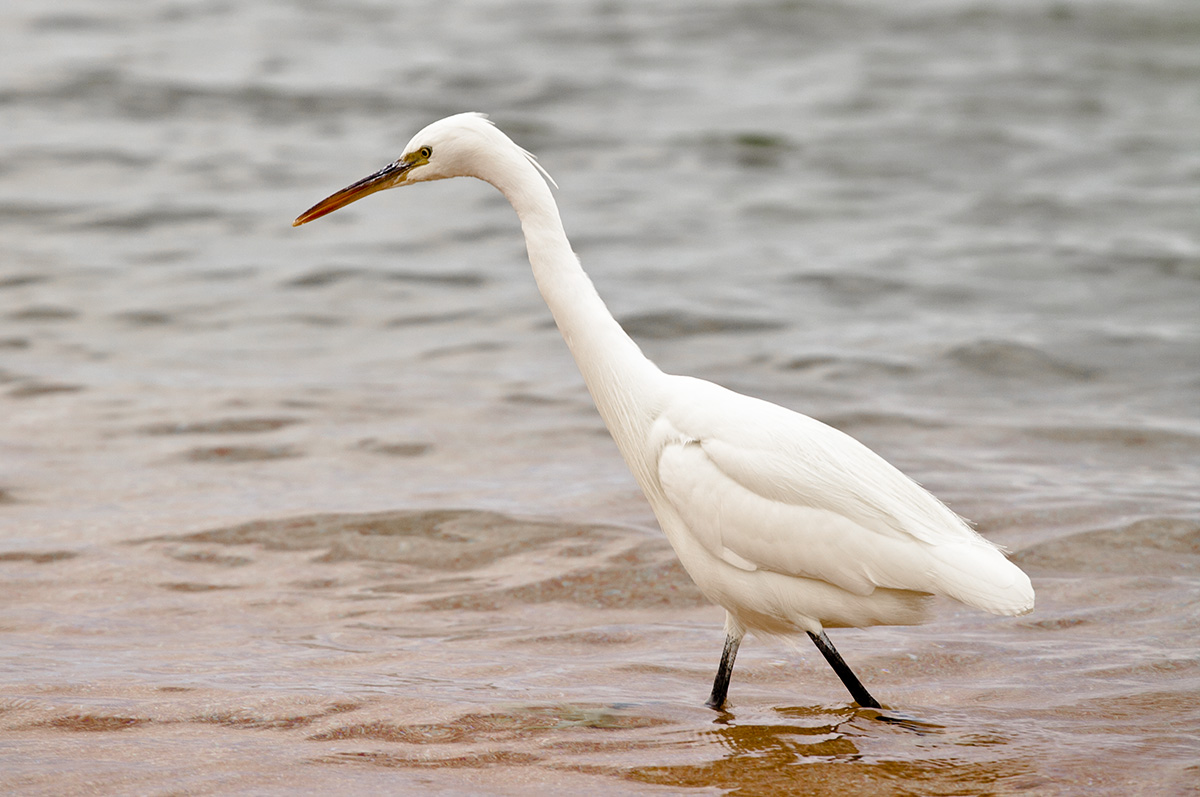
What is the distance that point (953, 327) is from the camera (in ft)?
32.7

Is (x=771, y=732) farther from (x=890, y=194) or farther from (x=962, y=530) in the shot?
(x=890, y=194)

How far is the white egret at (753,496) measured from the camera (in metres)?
4.20

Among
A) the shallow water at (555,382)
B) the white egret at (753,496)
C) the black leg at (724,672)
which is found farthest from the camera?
the black leg at (724,672)

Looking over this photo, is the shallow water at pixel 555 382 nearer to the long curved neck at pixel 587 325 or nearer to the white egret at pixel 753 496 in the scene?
the white egret at pixel 753 496

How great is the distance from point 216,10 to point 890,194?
449 inches

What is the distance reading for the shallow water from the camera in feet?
14.2

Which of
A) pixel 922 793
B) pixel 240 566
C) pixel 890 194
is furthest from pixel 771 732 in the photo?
pixel 890 194

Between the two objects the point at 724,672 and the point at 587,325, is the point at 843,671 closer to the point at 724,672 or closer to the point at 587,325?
the point at 724,672

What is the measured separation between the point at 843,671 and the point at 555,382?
4.71 metres

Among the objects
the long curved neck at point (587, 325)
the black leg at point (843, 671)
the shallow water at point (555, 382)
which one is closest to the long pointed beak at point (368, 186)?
the long curved neck at point (587, 325)

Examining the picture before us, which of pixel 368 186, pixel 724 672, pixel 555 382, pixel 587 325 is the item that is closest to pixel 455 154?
pixel 368 186

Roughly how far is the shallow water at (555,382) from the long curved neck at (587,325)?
1.01 metres

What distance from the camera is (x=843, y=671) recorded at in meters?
4.30

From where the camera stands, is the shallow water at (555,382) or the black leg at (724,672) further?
the black leg at (724,672)
